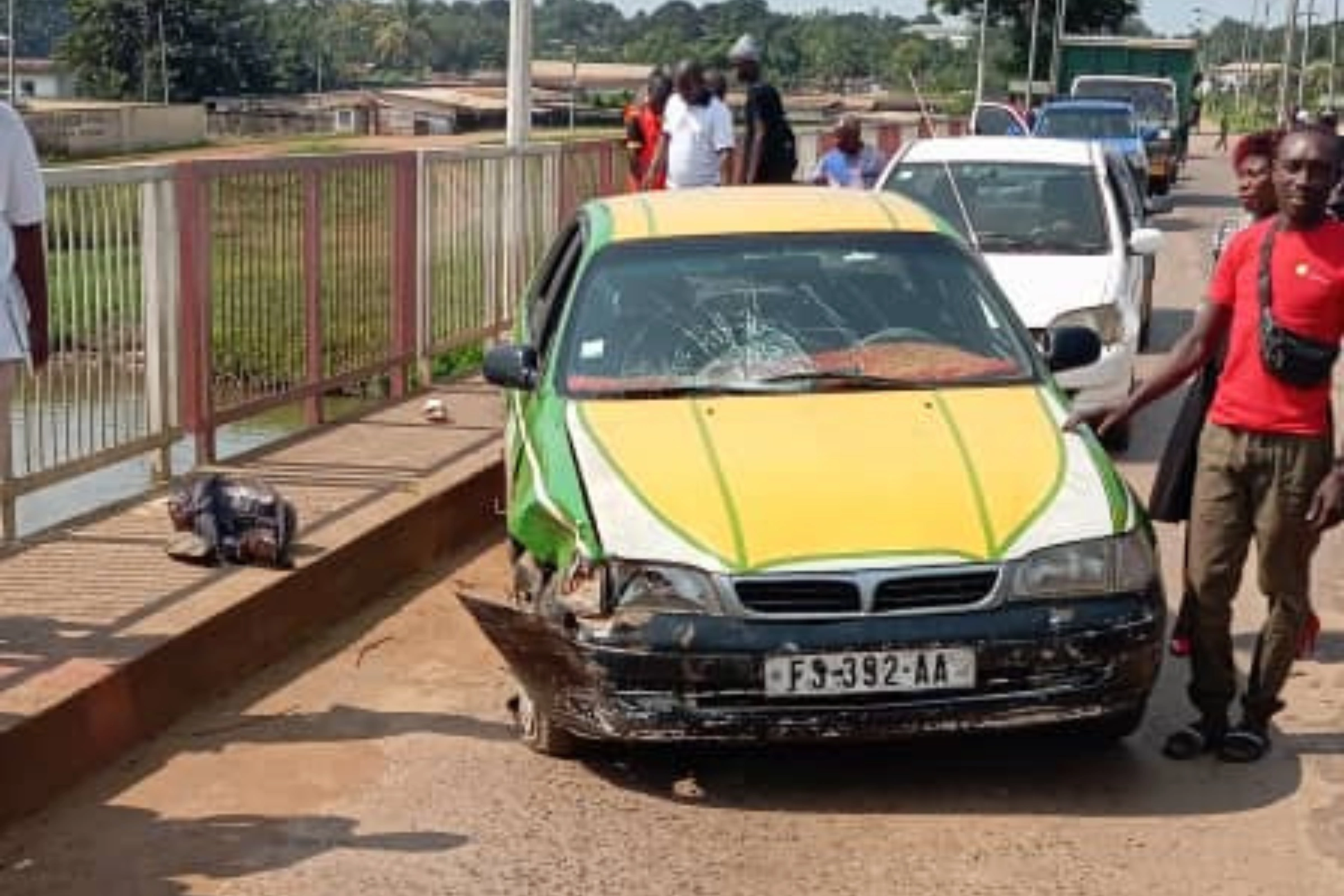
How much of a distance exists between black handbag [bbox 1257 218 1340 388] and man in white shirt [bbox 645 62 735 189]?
8.10m

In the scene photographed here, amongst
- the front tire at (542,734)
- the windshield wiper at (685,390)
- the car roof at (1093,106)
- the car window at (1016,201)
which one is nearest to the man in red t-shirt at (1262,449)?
the windshield wiper at (685,390)

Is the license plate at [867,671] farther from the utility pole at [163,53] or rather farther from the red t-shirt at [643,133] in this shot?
the utility pole at [163,53]

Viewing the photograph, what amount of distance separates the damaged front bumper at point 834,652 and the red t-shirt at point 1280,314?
24.7 inches

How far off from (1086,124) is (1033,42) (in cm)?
3148

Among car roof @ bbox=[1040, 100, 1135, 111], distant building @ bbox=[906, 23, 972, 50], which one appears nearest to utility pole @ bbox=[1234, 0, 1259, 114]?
distant building @ bbox=[906, 23, 972, 50]

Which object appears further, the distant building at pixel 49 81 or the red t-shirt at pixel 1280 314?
the distant building at pixel 49 81

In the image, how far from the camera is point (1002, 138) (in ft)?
40.4

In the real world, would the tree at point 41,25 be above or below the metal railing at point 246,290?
above

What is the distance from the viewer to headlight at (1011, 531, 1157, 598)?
4969 millimetres

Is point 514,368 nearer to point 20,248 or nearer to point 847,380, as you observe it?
point 847,380

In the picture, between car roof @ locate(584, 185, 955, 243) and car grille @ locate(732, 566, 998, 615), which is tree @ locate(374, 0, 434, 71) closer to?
car roof @ locate(584, 185, 955, 243)

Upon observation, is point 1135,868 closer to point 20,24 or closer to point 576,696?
point 576,696

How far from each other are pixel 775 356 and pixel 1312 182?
1779mm

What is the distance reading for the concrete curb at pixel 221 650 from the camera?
5.01 meters
